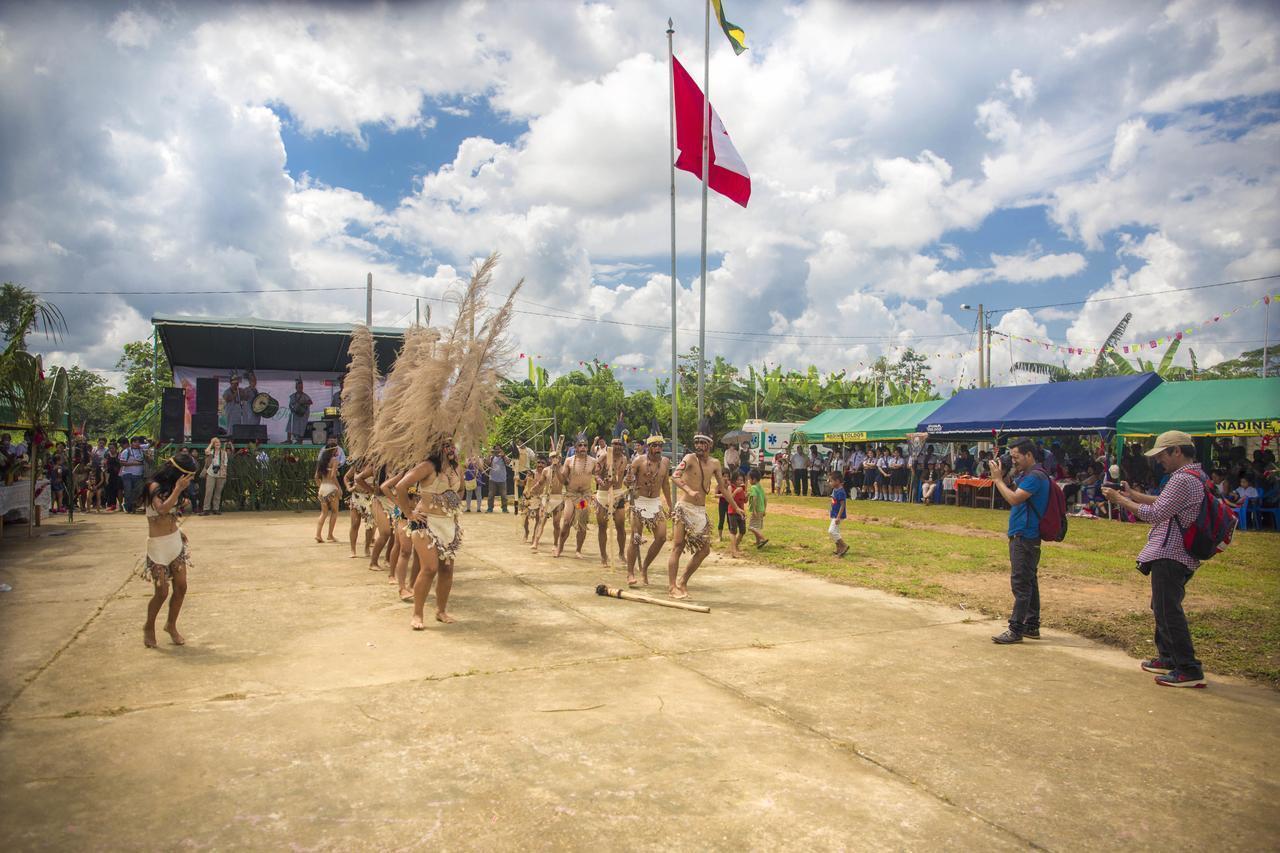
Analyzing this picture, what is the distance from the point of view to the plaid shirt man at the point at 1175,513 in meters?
5.39

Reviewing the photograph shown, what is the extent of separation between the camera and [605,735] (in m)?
4.28

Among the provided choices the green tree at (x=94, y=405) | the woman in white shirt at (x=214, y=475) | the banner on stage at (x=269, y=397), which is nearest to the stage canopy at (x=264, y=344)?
the banner on stage at (x=269, y=397)

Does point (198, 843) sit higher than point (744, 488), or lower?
lower

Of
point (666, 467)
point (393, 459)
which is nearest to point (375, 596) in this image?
point (393, 459)

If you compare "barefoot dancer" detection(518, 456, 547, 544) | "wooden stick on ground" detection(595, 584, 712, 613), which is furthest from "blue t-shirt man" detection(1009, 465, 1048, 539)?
"barefoot dancer" detection(518, 456, 547, 544)

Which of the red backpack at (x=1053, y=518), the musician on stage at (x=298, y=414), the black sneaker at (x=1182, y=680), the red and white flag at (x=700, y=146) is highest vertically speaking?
the red and white flag at (x=700, y=146)

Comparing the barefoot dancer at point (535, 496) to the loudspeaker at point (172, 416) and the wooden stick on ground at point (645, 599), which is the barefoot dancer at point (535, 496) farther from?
the loudspeaker at point (172, 416)

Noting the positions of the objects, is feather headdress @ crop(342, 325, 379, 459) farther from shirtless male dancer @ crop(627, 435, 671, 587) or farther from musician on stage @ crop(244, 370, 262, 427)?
musician on stage @ crop(244, 370, 262, 427)

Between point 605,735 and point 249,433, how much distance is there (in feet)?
64.8

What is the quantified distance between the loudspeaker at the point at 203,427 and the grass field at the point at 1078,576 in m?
14.4

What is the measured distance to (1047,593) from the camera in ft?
29.1

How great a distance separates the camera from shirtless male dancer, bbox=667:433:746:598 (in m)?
8.30

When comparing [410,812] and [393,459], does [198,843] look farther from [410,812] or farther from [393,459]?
[393,459]

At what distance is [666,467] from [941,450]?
2391 centimetres
